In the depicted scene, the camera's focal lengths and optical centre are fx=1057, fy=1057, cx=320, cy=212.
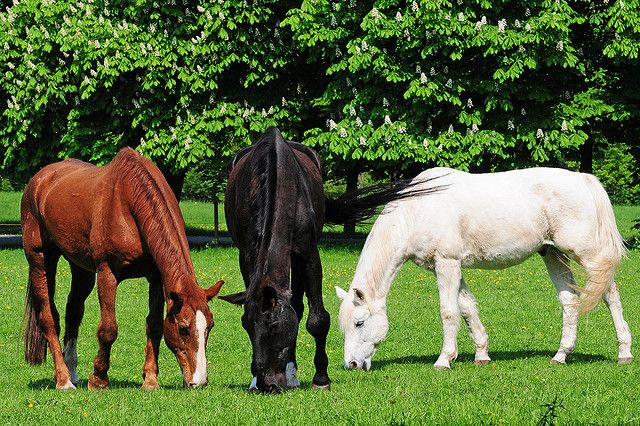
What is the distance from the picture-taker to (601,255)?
40.1ft

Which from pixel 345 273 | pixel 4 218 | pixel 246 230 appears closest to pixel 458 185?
pixel 246 230

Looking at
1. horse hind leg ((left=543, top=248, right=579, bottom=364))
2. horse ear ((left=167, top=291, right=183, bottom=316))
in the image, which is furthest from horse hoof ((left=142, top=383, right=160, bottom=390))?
horse hind leg ((left=543, top=248, right=579, bottom=364))

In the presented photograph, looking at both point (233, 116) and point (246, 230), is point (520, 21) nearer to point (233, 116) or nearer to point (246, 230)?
point (233, 116)

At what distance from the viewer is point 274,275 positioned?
8.73 metres

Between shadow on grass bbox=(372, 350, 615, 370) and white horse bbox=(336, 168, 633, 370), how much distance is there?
0.48 m

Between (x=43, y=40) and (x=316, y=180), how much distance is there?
21.4m

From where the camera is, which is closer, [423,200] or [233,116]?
[423,200]

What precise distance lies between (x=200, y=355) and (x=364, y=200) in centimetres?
293

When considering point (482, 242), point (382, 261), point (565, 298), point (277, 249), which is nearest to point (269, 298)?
point (277, 249)

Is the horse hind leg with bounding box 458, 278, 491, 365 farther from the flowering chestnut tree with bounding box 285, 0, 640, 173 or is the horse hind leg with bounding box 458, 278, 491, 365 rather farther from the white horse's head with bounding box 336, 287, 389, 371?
the flowering chestnut tree with bounding box 285, 0, 640, 173

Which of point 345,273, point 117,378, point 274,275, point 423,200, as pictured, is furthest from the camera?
point 345,273

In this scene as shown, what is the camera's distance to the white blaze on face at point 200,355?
888 centimetres

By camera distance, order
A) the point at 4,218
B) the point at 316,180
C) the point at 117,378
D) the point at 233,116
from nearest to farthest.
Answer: the point at 316,180
the point at 117,378
the point at 233,116
the point at 4,218

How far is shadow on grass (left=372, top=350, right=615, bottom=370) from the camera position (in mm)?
12648
